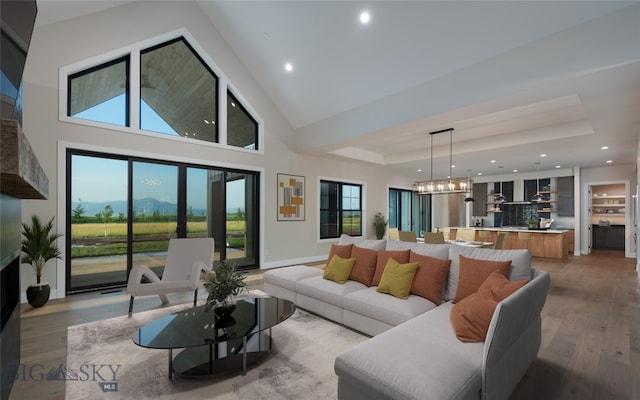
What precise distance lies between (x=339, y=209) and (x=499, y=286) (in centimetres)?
647

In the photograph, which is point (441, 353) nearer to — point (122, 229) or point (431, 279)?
point (431, 279)

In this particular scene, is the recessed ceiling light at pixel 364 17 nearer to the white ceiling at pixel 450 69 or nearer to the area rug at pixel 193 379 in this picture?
the white ceiling at pixel 450 69

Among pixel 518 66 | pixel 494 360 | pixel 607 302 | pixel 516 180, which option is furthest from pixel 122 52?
pixel 516 180

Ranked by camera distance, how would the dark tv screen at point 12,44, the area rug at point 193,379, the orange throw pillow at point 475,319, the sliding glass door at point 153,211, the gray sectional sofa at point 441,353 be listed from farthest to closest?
the sliding glass door at point 153,211 < the area rug at point 193,379 < the orange throw pillow at point 475,319 < the gray sectional sofa at point 441,353 < the dark tv screen at point 12,44

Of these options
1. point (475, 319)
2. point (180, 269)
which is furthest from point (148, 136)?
point (475, 319)

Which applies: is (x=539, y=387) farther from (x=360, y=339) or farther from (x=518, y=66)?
(x=518, y=66)

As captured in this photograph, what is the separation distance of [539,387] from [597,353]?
108 cm

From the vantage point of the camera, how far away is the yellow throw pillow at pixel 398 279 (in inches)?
120

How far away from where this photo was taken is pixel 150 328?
2.45 meters

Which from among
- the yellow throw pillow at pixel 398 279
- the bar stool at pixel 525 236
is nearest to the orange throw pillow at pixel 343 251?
the yellow throw pillow at pixel 398 279

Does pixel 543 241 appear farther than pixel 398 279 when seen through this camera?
Yes

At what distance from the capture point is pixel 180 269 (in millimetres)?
4324

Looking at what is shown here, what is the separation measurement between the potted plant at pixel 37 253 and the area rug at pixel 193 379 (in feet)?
4.38

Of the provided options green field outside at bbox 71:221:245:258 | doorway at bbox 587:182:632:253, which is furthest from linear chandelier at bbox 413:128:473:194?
doorway at bbox 587:182:632:253
